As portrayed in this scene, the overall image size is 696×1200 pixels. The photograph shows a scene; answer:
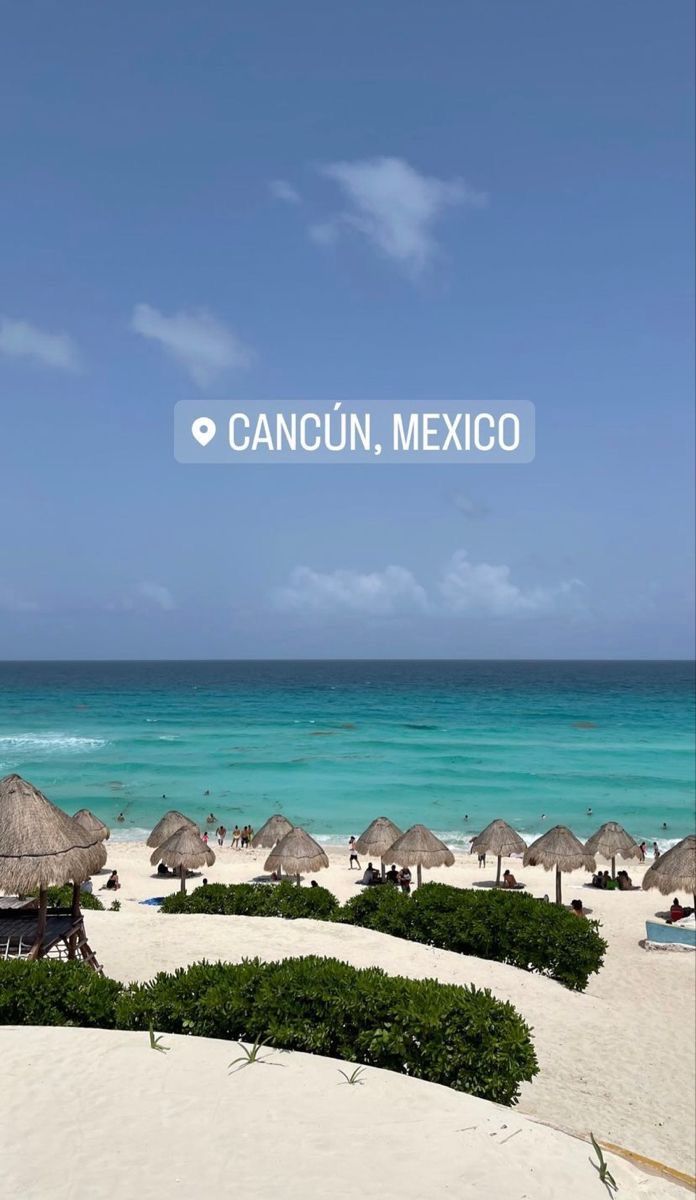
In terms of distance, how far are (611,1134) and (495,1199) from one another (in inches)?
205

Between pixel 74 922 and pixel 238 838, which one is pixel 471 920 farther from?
pixel 238 838

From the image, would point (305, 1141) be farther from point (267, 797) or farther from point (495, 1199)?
point (267, 797)

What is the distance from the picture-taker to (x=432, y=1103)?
7.06m

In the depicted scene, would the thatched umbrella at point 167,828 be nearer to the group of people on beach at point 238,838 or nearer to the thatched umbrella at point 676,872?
the group of people on beach at point 238,838

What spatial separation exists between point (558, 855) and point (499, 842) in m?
3.35

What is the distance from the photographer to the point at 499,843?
25.8m

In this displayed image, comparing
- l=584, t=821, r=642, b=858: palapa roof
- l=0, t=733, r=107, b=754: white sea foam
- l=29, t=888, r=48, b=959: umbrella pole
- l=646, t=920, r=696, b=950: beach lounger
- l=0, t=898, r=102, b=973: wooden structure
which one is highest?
l=29, t=888, r=48, b=959: umbrella pole

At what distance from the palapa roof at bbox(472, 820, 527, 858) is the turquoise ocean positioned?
8.74 metres

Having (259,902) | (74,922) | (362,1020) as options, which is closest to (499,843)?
(259,902)

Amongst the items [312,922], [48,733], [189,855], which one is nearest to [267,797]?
[189,855]

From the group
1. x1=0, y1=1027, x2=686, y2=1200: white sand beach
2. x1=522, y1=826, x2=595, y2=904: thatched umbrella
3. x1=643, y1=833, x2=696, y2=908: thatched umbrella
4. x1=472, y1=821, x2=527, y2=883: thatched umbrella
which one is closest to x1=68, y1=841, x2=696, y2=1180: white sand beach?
x1=643, y1=833, x2=696, y2=908: thatched umbrella

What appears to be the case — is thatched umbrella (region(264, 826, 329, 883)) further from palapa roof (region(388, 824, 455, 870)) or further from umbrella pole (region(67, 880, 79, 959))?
umbrella pole (region(67, 880, 79, 959))

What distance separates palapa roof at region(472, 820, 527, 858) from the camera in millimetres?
25656

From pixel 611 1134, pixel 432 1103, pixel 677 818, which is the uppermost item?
pixel 432 1103
